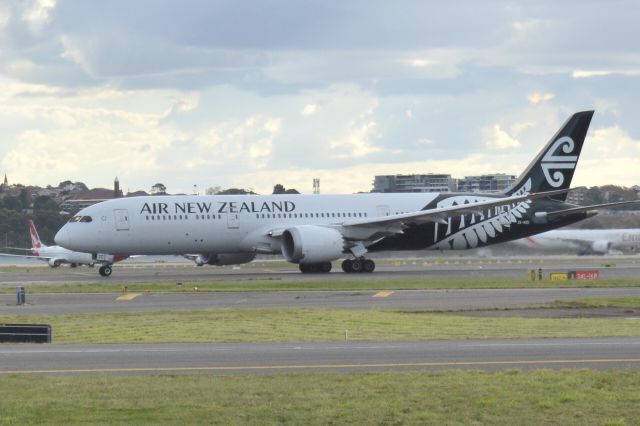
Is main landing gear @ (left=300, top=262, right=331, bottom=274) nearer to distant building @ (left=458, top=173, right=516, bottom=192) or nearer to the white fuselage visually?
the white fuselage

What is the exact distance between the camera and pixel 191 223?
5672cm

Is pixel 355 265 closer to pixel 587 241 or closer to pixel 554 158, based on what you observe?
pixel 554 158

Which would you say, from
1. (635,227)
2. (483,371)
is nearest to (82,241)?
(483,371)

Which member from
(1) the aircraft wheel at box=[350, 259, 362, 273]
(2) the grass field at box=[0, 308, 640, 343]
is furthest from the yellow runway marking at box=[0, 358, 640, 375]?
(1) the aircraft wheel at box=[350, 259, 362, 273]

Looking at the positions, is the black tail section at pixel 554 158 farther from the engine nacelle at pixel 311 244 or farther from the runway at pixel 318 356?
the runway at pixel 318 356

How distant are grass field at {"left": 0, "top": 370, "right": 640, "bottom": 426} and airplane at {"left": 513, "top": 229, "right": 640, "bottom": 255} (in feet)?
230

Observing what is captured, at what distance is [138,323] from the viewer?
31.4m

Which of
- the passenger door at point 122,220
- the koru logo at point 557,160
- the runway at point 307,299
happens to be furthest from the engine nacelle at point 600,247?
the runway at point 307,299

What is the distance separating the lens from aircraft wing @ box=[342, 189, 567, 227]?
5734 centimetres

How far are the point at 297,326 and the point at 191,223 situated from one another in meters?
27.7

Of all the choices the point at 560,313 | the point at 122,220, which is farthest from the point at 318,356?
the point at 122,220

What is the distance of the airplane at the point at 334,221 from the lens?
56562mm

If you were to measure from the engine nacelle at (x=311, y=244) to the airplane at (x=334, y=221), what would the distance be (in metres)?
0.05

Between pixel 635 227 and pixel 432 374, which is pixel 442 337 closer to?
pixel 432 374
